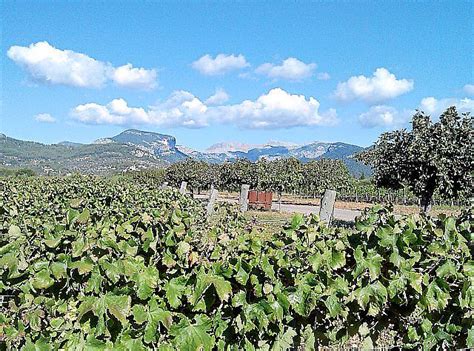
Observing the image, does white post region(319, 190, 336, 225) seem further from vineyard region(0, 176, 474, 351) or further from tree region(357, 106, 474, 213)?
tree region(357, 106, 474, 213)

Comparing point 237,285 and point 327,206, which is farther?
point 327,206

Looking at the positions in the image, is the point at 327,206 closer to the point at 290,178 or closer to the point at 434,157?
the point at 434,157

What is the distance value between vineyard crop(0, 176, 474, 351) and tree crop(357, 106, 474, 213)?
1483cm

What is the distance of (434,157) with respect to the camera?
16359mm

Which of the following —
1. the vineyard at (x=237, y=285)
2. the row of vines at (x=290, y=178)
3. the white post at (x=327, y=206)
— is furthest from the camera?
the row of vines at (x=290, y=178)

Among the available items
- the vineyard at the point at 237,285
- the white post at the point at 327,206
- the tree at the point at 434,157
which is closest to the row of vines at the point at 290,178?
the tree at the point at 434,157

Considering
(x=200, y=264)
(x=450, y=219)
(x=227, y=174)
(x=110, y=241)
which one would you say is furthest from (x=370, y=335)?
(x=227, y=174)

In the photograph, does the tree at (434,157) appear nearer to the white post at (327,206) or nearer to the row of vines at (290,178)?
the white post at (327,206)

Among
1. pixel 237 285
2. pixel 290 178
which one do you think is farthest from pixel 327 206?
pixel 290 178

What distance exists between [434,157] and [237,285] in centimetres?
1561

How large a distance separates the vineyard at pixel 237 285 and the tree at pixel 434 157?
48.6ft

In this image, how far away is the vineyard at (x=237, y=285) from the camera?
2.19 meters

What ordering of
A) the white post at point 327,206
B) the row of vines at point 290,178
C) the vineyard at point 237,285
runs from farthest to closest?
the row of vines at point 290,178, the white post at point 327,206, the vineyard at point 237,285

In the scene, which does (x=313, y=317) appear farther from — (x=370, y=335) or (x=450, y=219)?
(x=450, y=219)
